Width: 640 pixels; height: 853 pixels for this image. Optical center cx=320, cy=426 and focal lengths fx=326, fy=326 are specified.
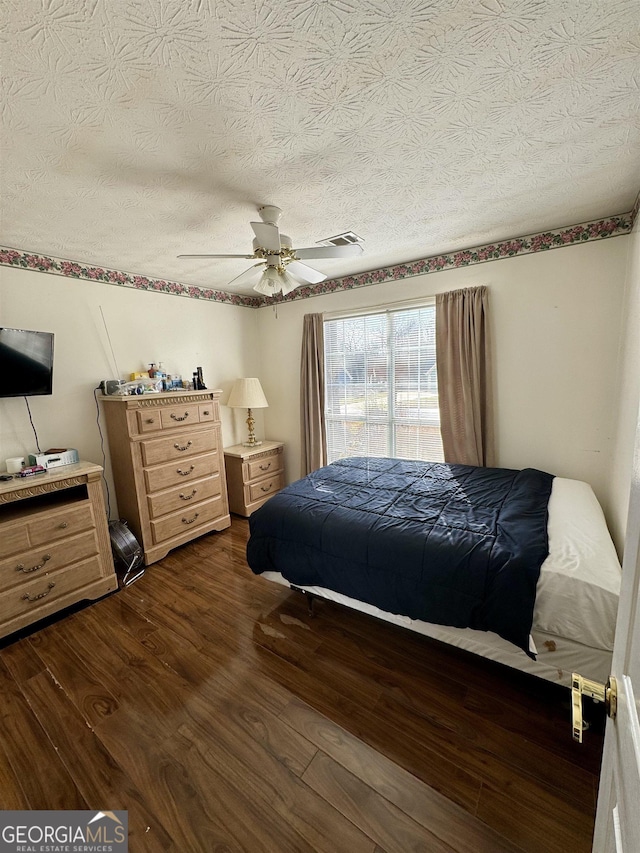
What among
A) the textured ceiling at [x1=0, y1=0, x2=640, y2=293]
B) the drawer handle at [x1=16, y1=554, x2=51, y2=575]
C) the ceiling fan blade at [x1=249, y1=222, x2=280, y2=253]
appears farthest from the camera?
the drawer handle at [x1=16, y1=554, x2=51, y2=575]

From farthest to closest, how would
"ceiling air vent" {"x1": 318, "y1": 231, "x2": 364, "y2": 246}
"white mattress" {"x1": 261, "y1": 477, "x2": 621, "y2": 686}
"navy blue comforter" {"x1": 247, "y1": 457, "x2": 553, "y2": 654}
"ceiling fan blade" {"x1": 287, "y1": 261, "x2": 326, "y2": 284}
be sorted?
"ceiling air vent" {"x1": 318, "y1": 231, "x2": 364, "y2": 246}, "ceiling fan blade" {"x1": 287, "y1": 261, "x2": 326, "y2": 284}, "navy blue comforter" {"x1": 247, "y1": 457, "x2": 553, "y2": 654}, "white mattress" {"x1": 261, "y1": 477, "x2": 621, "y2": 686}

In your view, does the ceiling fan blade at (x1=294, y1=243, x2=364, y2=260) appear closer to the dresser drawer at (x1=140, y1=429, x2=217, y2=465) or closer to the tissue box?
the dresser drawer at (x1=140, y1=429, x2=217, y2=465)

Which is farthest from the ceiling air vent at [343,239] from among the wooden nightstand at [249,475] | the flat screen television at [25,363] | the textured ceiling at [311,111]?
the wooden nightstand at [249,475]

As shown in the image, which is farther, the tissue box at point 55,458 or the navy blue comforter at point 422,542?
the tissue box at point 55,458

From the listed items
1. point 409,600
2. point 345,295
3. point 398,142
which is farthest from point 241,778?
point 345,295

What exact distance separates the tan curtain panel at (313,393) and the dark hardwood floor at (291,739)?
1.97 m

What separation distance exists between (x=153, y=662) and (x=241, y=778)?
83 centimetres

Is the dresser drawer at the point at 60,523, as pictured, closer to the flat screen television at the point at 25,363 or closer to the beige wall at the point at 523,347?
the beige wall at the point at 523,347

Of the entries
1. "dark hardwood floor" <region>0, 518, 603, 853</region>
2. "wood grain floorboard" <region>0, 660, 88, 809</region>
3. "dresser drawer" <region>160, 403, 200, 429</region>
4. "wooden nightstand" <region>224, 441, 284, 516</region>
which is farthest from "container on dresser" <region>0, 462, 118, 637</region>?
"wooden nightstand" <region>224, 441, 284, 516</region>

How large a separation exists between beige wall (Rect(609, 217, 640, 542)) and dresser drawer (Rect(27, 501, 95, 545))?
3.26m

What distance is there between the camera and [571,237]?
95.6 inches

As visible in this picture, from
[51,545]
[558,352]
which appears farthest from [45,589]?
[558,352]

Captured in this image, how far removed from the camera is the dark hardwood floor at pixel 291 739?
1.13 meters

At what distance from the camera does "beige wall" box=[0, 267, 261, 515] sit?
2398mm
